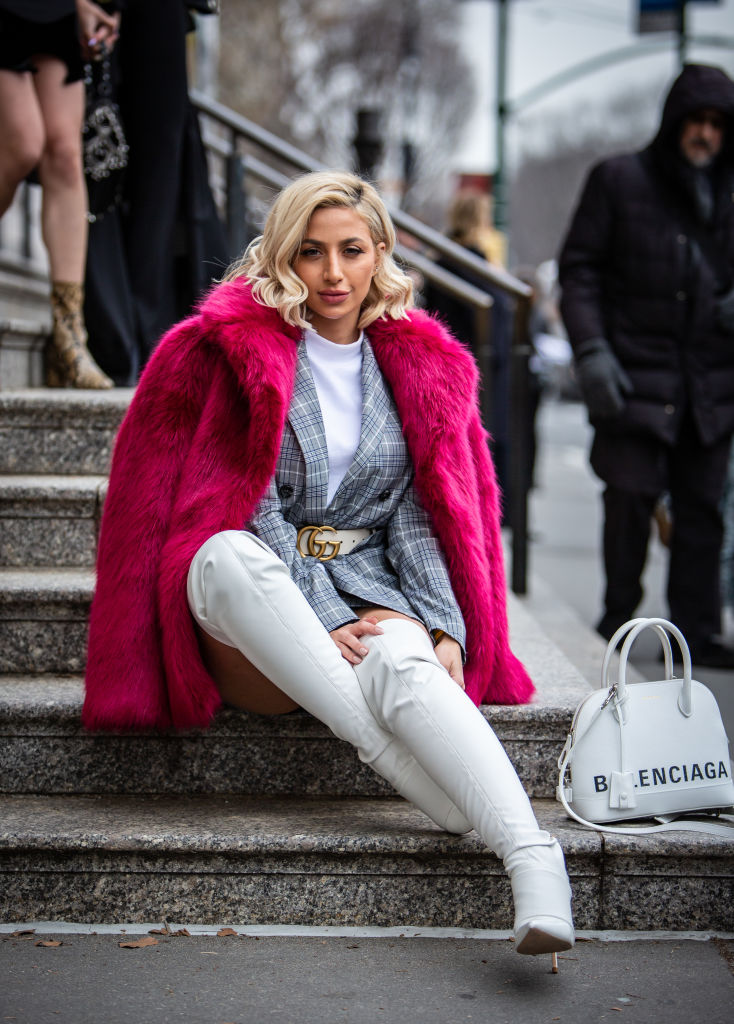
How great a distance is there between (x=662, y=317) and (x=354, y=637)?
2.52 metres

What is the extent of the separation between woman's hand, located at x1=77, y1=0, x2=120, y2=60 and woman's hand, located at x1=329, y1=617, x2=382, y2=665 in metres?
2.49

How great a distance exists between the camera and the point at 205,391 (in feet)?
9.83

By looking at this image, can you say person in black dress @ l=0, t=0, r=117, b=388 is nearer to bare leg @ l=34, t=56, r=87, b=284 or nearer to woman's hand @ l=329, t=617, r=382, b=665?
bare leg @ l=34, t=56, r=87, b=284

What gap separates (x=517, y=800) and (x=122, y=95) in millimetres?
3548

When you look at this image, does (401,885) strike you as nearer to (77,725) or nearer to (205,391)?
(77,725)

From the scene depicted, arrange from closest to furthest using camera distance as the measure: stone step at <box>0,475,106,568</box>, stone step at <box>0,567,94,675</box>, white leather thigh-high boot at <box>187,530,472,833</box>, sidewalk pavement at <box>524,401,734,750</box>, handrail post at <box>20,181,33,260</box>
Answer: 1. white leather thigh-high boot at <box>187,530,472,833</box>
2. stone step at <box>0,567,94,675</box>
3. stone step at <box>0,475,106,568</box>
4. sidewalk pavement at <box>524,401,734,750</box>
5. handrail post at <box>20,181,33,260</box>

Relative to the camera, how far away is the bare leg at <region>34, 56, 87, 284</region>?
4.33 metres

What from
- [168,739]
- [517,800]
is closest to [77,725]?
[168,739]

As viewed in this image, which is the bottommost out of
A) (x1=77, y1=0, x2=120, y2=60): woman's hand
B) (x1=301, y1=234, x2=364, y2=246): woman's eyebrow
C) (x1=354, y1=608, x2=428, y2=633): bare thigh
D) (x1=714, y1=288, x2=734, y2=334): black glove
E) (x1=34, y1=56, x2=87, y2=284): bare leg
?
(x1=354, y1=608, x2=428, y2=633): bare thigh

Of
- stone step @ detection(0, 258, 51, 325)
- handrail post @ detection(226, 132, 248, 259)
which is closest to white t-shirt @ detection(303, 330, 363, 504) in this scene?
handrail post @ detection(226, 132, 248, 259)

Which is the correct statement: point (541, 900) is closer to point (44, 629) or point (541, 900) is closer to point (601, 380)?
point (44, 629)

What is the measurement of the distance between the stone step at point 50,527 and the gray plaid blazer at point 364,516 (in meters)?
0.91

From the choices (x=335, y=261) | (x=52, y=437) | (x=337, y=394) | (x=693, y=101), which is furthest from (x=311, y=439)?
(x=693, y=101)

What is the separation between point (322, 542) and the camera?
304cm
